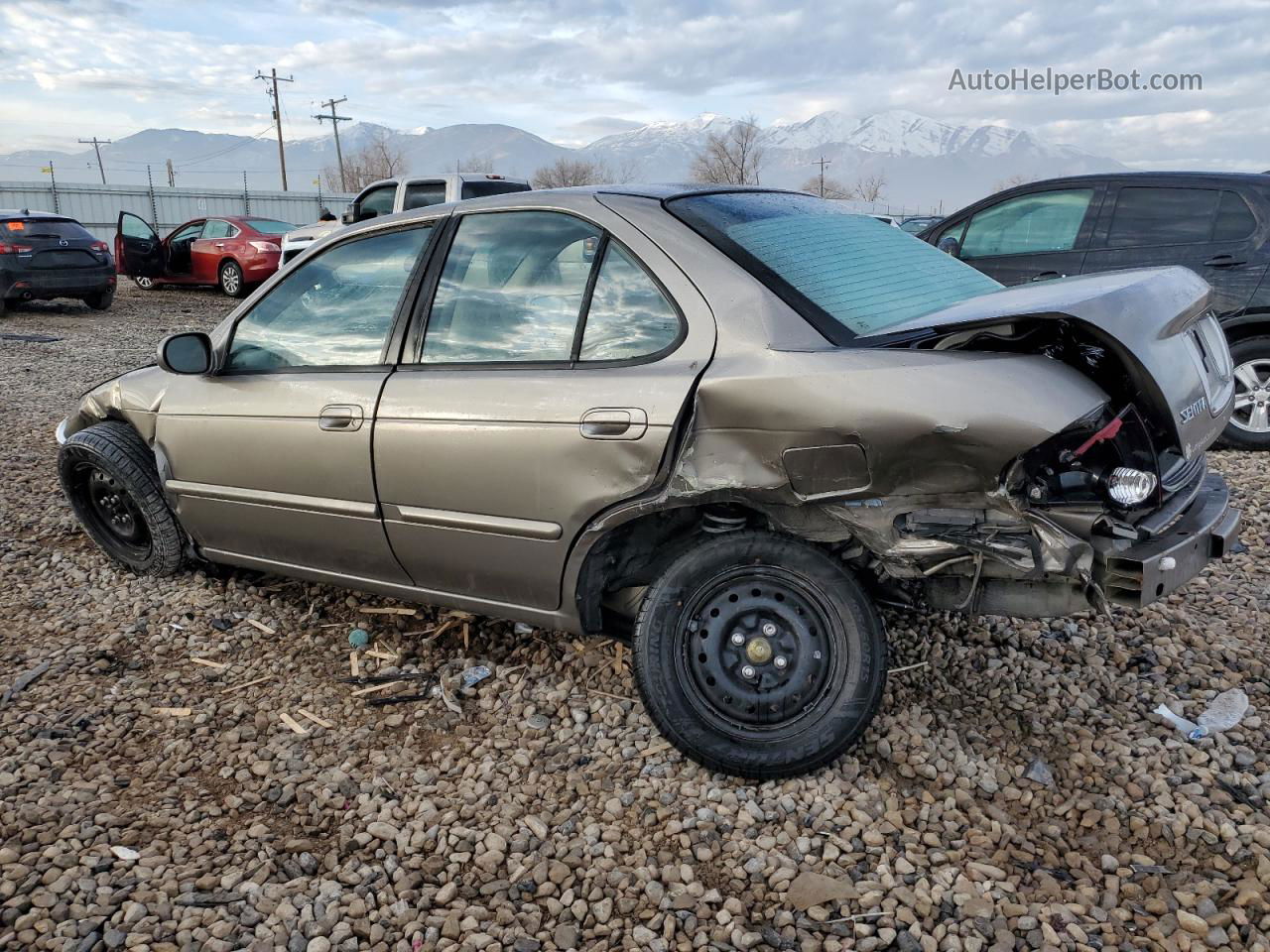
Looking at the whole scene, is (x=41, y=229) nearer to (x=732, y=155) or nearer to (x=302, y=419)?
(x=302, y=419)

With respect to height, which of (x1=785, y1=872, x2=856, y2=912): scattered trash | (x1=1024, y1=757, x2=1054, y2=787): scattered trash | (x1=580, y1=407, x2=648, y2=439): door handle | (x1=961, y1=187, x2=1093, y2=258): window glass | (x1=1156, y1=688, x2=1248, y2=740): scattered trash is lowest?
(x1=785, y1=872, x2=856, y2=912): scattered trash

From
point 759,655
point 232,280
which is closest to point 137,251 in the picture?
point 232,280

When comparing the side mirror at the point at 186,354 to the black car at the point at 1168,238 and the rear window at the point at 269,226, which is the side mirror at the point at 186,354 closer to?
Result: the black car at the point at 1168,238

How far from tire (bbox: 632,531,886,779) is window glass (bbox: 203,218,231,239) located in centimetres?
1624

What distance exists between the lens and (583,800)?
2.71 m

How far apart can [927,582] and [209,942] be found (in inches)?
80.6

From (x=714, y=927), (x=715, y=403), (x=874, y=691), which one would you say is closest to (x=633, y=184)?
(x=715, y=403)

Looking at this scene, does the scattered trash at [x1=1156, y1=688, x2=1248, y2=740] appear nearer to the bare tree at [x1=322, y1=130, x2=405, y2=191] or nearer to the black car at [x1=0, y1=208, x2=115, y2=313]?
the black car at [x1=0, y1=208, x2=115, y2=313]

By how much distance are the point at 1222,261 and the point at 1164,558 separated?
14.8 feet

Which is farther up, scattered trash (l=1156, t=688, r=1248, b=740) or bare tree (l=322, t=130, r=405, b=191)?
bare tree (l=322, t=130, r=405, b=191)

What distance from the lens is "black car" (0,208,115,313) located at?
42.9ft

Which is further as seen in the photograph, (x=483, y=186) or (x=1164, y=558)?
(x=483, y=186)

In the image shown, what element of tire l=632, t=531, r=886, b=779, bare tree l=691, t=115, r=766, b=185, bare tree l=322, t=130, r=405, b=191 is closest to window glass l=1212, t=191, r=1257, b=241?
tire l=632, t=531, r=886, b=779

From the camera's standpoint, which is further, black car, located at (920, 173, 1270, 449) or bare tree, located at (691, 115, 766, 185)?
bare tree, located at (691, 115, 766, 185)
